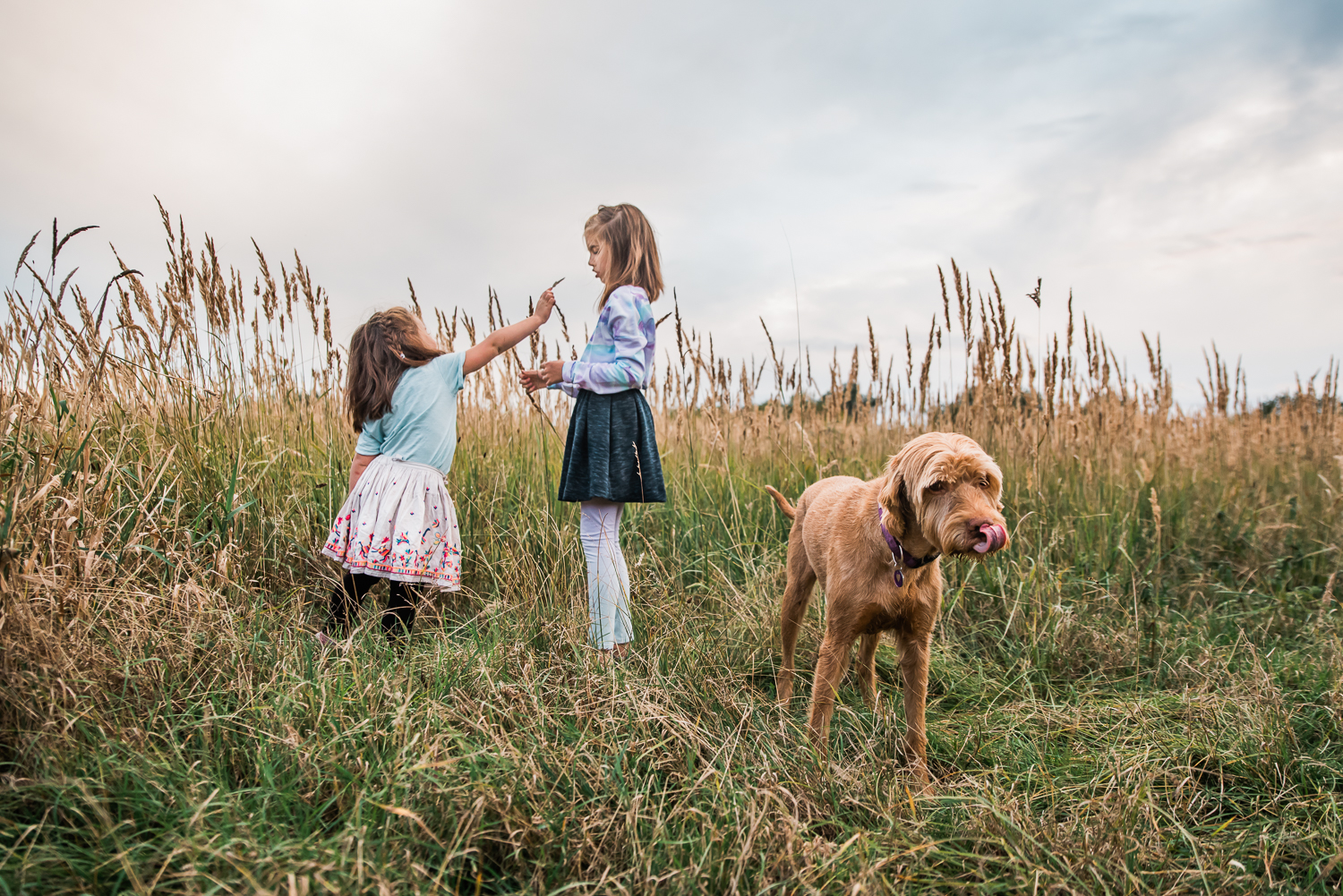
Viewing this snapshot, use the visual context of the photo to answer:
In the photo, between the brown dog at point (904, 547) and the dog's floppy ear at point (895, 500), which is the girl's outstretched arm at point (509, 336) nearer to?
the brown dog at point (904, 547)

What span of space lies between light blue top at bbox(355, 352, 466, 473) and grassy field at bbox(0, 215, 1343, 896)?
1.80 ft

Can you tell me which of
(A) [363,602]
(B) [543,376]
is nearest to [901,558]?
(B) [543,376]

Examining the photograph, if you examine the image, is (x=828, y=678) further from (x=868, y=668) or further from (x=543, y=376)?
(x=543, y=376)

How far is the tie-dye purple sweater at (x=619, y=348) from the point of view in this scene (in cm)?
311

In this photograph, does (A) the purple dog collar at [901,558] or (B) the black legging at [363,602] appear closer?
(A) the purple dog collar at [901,558]

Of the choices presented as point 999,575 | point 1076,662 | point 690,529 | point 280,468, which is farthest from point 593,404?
point 1076,662

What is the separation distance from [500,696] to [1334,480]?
6.65m

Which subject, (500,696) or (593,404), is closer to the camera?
(500,696)

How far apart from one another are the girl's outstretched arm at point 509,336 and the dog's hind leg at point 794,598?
1615 mm

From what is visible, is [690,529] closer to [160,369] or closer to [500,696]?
[500,696]

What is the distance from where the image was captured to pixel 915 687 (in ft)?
7.84

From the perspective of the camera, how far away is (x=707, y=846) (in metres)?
1.61

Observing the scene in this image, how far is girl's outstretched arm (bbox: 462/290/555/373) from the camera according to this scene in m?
3.44

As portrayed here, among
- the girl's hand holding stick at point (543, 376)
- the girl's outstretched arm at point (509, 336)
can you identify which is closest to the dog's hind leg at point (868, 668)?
the girl's hand holding stick at point (543, 376)
